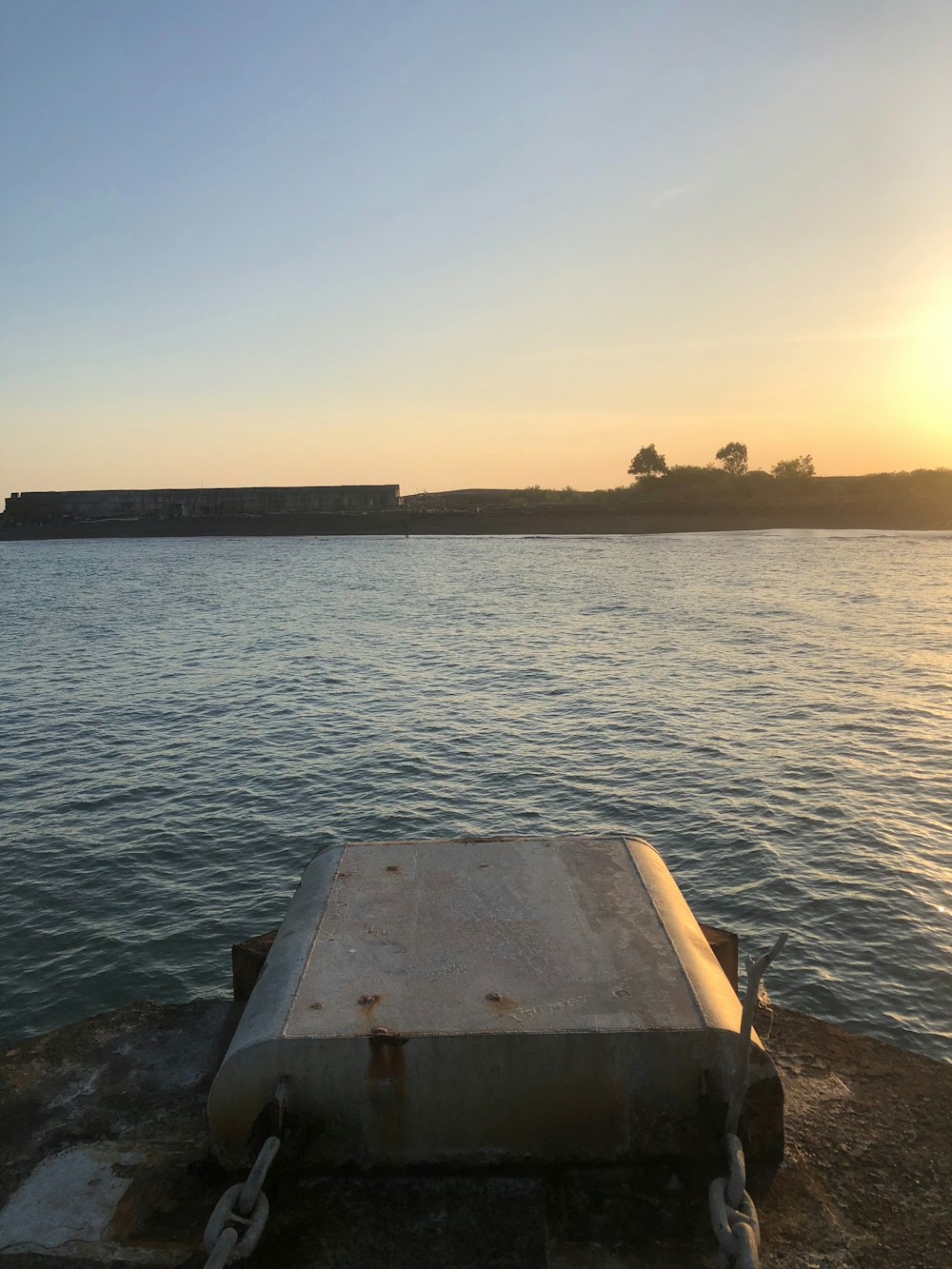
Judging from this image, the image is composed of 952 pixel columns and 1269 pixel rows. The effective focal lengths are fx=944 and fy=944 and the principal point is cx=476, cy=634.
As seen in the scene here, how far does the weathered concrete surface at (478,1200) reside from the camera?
13.3ft

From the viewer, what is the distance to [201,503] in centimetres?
13312

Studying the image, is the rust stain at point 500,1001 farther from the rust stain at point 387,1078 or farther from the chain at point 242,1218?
the chain at point 242,1218

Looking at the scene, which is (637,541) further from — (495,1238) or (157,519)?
(495,1238)

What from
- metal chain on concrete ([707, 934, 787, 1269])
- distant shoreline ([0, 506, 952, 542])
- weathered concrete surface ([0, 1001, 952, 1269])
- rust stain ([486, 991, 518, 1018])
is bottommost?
weathered concrete surface ([0, 1001, 952, 1269])

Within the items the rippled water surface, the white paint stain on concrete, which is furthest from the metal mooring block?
the rippled water surface

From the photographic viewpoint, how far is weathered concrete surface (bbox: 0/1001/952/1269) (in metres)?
4.05

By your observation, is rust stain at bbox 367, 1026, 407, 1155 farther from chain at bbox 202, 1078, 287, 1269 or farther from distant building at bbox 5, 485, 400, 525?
distant building at bbox 5, 485, 400, 525

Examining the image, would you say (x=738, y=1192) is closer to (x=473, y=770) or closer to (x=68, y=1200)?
(x=68, y=1200)

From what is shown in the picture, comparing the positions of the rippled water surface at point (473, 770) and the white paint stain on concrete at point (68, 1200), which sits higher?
the white paint stain on concrete at point (68, 1200)

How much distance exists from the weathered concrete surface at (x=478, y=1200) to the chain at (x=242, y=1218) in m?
0.23

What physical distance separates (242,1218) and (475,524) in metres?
124

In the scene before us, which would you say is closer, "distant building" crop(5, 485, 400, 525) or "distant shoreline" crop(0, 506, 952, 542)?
"distant shoreline" crop(0, 506, 952, 542)

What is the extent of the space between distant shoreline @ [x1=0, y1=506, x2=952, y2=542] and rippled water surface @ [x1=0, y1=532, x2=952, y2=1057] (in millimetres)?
78252

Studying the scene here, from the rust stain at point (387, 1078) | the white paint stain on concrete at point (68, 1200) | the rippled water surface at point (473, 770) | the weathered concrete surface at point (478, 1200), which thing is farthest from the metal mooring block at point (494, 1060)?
the rippled water surface at point (473, 770)
